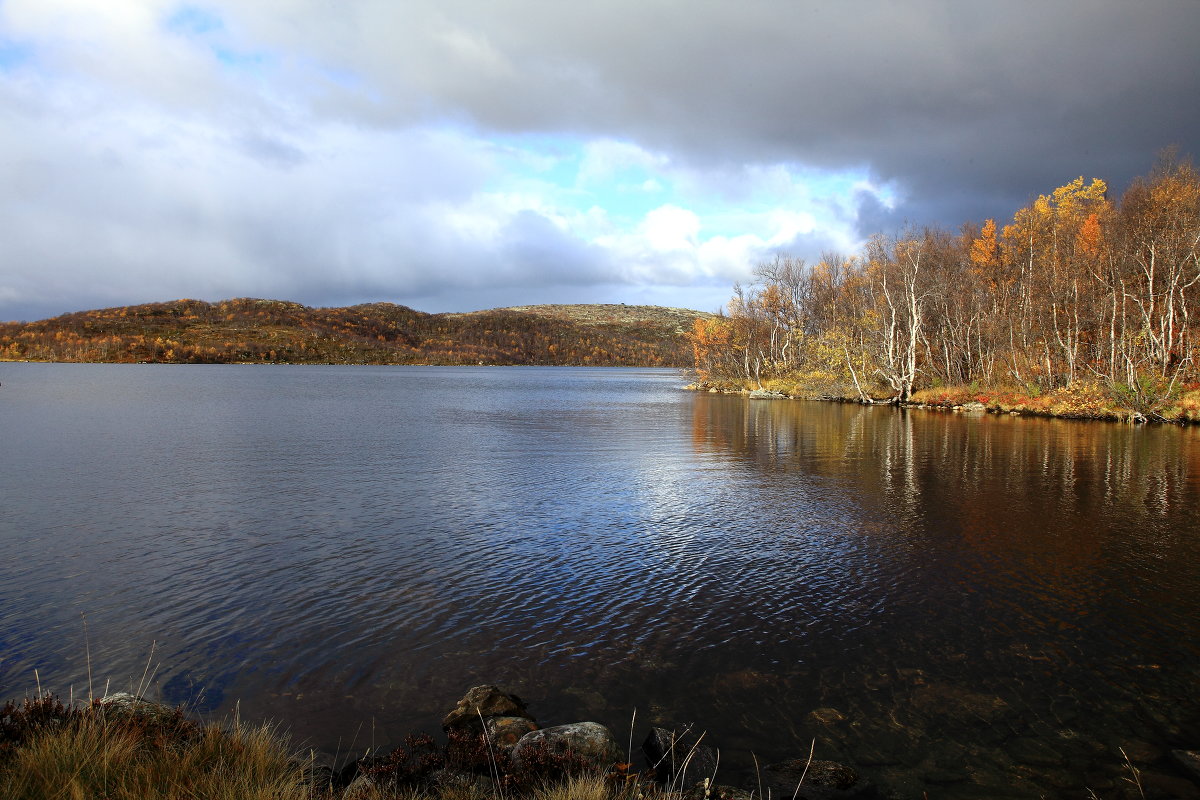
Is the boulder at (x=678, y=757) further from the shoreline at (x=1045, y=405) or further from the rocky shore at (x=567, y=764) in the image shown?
the shoreline at (x=1045, y=405)

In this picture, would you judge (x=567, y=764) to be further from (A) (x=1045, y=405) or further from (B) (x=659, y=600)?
(A) (x=1045, y=405)

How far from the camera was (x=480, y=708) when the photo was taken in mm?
7578

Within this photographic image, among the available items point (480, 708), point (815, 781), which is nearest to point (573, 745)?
point (480, 708)

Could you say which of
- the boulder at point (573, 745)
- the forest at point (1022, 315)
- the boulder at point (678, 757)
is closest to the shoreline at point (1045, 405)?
the forest at point (1022, 315)

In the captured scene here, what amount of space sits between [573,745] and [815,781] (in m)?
2.40

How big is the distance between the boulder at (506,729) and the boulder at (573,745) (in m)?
0.20

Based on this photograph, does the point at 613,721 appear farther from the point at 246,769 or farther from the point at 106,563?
the point at 106,563

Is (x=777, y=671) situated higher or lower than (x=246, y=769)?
lower

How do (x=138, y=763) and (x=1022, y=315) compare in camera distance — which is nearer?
(x=138, y=763)

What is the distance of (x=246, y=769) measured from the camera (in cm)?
575

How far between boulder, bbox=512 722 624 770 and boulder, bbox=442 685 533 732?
2.42 feet

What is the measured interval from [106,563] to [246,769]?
379 inches

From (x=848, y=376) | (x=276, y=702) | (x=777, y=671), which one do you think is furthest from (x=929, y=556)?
(x=848, y=376)

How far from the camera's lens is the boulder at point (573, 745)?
6.45 metres
